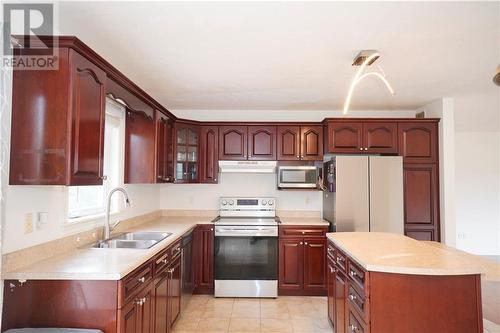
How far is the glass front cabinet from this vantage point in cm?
393

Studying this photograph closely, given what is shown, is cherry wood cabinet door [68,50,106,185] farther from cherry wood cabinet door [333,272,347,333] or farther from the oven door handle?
the oven door handle

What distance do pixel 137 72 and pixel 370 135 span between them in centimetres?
284

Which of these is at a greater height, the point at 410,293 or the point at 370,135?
the point at 370,135

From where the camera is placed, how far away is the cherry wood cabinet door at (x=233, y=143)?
4.18 m

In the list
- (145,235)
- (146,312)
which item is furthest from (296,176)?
(146,312)

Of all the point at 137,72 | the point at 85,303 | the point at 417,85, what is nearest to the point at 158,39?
the point at 137,72

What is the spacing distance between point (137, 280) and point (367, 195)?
2.74m

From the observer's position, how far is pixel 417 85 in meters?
3.35

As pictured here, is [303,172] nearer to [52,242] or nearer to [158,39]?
[158,39]

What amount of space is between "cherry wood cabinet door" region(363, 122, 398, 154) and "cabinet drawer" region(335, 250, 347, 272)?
6.03ft

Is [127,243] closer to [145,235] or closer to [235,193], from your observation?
[145,235]

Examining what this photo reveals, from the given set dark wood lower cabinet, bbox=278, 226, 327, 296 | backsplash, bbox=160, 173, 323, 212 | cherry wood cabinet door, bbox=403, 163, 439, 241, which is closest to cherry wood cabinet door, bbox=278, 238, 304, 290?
dark wood lower cabinet, bbox=278, 226, 327, 296

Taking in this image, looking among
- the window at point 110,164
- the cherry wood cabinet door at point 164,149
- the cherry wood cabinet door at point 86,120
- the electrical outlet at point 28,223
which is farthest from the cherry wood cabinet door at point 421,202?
the electrical outlet at point 28,223

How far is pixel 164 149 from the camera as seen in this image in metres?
3.49
